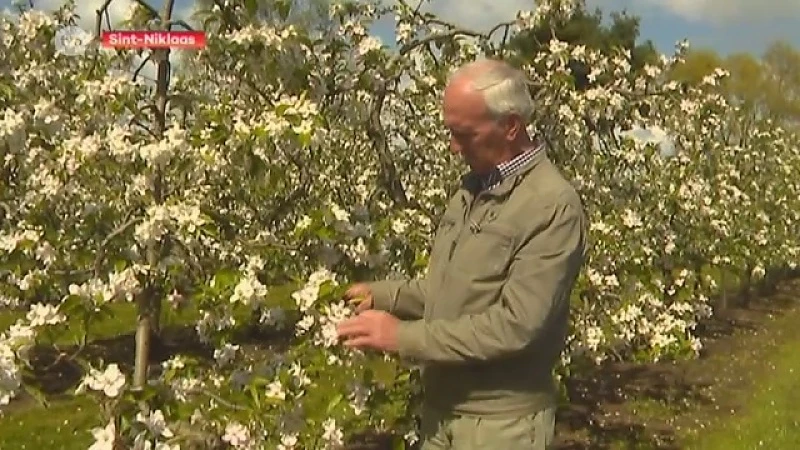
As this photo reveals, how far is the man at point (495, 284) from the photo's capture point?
9.34 ft

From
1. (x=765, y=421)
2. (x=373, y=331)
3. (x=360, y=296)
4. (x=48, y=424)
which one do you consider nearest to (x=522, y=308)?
(x=373, y=331)

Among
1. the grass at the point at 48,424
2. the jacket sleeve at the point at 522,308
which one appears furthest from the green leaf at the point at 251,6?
the grass at the point at 48,424

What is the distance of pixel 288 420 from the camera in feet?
11.1

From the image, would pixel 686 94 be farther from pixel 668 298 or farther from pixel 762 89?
pixel 762 89

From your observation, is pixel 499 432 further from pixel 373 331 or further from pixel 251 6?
pixel 251 6

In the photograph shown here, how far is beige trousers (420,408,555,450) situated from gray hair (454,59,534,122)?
88cm

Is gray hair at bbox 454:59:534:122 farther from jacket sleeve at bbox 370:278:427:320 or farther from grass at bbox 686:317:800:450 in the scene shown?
grass at bbox 686:317:800:450

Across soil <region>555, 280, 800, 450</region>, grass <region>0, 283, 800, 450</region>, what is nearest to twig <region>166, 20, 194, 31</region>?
grass <region>0, 283, 800, 450</region>

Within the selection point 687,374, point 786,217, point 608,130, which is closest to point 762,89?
point 786,217

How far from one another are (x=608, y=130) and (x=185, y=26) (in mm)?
5009

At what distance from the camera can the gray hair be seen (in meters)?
2.87

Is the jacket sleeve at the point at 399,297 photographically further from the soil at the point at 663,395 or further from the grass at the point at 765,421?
the grass at the point at 765,421

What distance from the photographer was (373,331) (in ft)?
9.62

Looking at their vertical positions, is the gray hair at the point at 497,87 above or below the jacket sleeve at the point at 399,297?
above
